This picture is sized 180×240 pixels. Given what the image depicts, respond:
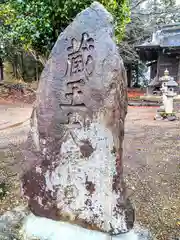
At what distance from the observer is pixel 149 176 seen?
3.52m

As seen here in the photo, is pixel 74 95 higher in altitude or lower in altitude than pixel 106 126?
higher

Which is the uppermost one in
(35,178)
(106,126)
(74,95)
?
(74,95)

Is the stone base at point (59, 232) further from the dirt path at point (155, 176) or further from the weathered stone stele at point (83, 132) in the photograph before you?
the dirt path at point (155, 176)

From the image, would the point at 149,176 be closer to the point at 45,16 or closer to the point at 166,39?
the point at 45,16

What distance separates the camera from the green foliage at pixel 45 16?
538 cm

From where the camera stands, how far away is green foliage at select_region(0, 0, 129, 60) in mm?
5379

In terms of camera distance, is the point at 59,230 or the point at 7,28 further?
the point at 7,28

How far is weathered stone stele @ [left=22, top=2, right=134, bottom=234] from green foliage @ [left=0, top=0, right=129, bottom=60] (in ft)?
12.9

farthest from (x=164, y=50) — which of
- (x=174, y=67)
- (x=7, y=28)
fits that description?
(x=7, y=28)

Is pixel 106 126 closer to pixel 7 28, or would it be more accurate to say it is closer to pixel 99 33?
pixel 99 33

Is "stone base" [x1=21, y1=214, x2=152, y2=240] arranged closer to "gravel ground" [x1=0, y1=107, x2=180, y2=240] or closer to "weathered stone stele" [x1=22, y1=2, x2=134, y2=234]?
"weathered stone stele" [x1=22, y1=2, x2=134, y2=234]

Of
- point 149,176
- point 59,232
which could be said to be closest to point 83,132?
point 59,232

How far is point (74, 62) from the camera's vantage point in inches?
73.5

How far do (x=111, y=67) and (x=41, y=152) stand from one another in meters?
0.91
